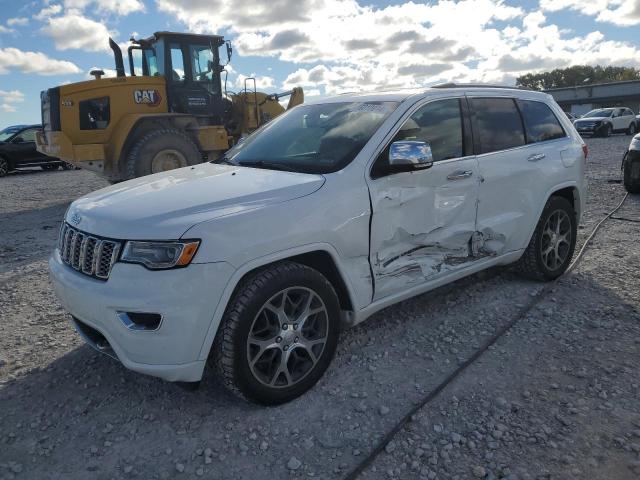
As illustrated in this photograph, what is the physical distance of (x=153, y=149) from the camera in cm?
976

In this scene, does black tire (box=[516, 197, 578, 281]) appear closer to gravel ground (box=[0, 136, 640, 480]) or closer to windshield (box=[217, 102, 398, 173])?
gravel ground (box=[0, 136, 640, 480])

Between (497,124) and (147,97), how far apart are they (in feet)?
25.6

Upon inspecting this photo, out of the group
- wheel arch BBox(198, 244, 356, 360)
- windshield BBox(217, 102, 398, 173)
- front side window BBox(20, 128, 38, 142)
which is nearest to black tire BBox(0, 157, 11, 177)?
front side window BBox(20, 128, 38, 142)

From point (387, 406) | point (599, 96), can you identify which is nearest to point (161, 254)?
point (387, 406)

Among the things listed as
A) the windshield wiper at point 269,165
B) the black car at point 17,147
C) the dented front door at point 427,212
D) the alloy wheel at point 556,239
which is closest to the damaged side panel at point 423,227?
the dented front door at point 427,212

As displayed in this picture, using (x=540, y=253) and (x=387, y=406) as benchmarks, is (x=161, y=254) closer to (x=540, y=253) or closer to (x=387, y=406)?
(x=387, y=406)

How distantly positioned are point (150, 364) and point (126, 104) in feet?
28.0

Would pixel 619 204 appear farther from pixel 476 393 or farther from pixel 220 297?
pixel 220 297

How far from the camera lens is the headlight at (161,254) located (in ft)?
8.36

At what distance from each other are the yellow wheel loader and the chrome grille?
687 centimetres

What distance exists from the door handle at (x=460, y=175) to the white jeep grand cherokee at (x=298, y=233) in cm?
1

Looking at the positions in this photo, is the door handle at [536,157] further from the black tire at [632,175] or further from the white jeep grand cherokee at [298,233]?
the black tire at [632,175]

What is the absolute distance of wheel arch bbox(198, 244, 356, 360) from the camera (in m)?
2.65

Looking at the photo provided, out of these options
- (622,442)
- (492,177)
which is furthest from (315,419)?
(492,177)
